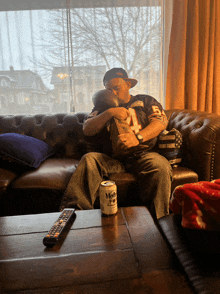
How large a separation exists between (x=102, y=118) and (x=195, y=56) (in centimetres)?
135

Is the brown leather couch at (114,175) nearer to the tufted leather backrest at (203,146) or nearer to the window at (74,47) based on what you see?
the tufted leather backrest at (203,146)

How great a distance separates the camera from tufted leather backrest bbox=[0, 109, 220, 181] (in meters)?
1.30

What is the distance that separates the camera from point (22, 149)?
1.50m

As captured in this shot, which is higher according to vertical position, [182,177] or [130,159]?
[130,159]

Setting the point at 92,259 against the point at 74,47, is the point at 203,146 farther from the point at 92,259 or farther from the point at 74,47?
the point at 74,47

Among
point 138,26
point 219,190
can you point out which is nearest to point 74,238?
point 219,190

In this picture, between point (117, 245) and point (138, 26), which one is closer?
point (117, 245)

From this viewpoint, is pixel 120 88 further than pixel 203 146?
Yes

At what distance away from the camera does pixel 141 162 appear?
4.39 ft

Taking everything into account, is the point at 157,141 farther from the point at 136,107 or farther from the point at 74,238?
the point at 74,238

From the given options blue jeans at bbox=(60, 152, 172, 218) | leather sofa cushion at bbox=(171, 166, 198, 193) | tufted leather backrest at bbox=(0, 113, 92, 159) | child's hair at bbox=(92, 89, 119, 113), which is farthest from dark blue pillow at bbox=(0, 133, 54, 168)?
leather sofa cushion at bbox=(171, 166, 198, 193)

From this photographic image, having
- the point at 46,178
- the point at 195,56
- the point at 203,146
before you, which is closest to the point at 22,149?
the point at 46,178

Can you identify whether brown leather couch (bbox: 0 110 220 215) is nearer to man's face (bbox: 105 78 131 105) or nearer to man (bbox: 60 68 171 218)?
man (bbox: 60 68 171 218)

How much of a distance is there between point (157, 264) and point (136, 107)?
1.21 m
